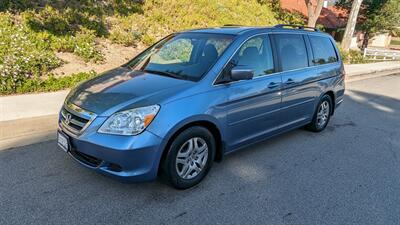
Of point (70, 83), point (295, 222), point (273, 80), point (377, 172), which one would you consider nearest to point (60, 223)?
point (295, 222)

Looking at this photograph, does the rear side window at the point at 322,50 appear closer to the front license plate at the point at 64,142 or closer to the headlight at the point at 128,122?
the headlight at the point at 128,122

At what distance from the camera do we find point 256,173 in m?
3.95

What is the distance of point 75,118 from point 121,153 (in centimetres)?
72

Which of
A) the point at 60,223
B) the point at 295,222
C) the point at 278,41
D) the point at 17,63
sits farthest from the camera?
the point at 17,63

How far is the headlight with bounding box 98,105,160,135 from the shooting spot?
294cm

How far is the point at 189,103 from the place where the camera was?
320cm

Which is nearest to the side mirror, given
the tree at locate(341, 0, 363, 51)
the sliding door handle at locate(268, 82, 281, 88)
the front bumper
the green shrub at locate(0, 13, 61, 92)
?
the sliding door handle at locate(268, 82, 281, 88)

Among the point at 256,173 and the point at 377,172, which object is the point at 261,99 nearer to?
the point at 256,173

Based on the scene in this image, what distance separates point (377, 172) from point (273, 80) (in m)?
1.81

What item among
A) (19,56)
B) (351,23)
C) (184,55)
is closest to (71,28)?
(19,56)

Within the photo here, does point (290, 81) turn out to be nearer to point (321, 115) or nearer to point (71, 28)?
point (321, 115)

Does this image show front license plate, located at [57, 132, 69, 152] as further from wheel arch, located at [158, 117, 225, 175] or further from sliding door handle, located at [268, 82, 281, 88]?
sliding door handle, located at [268, 82, 281, 88]

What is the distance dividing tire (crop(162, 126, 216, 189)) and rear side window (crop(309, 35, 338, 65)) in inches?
105

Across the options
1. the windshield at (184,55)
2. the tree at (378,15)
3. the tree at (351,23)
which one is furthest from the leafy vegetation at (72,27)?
the tree at (378,15)
